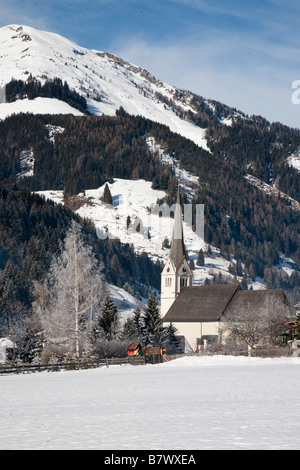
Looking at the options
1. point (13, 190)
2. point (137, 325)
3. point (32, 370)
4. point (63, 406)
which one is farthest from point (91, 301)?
point (13, 190)

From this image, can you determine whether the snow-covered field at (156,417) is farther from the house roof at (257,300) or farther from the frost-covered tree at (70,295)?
the house roof at (257,300)

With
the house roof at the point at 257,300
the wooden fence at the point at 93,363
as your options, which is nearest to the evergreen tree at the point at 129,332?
the house roof at the point at 257,300

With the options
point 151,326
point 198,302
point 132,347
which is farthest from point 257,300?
point 132,347

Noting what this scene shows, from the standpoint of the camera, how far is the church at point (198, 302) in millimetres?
101875

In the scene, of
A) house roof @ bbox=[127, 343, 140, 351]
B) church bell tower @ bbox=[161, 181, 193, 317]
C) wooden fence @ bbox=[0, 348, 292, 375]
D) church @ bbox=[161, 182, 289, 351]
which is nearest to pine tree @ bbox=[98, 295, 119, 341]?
house roof @ bbox=[127, 343, 140, 351]

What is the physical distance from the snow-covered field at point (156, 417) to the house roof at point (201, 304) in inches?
2815

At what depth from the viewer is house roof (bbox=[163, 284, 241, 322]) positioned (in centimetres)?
10556

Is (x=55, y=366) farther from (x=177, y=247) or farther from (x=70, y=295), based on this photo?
(x=177, y=247)

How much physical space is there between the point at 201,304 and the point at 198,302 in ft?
2.91

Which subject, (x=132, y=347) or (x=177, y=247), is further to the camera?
(x=177, y=247)

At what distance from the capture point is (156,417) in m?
19.9

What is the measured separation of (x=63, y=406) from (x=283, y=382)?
40.9ft

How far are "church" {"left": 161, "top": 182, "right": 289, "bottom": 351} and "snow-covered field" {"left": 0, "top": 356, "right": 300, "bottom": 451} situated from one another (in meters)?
65.7

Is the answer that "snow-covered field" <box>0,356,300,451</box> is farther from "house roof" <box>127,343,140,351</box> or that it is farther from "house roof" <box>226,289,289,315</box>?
"house roof" <box>226,289,289,315</box>
